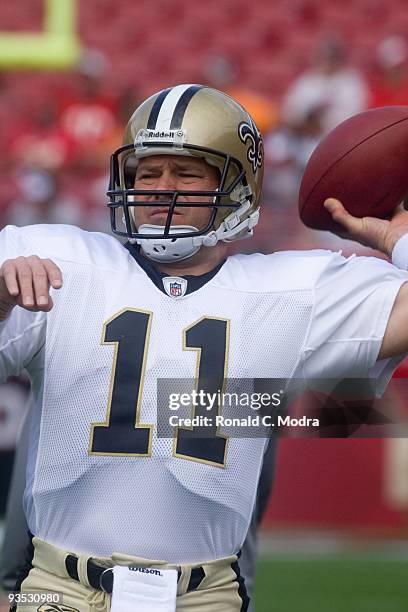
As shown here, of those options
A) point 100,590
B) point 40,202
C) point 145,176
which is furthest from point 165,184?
point 40,202

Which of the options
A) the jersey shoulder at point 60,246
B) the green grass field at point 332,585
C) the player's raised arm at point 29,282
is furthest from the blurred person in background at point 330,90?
the player's raised arm at point 29,282

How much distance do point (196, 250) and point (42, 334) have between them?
0.37 meters

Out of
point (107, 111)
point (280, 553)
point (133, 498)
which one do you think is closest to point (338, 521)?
point (280, 553)

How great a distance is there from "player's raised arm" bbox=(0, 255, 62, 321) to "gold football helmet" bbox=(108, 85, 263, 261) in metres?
0.30

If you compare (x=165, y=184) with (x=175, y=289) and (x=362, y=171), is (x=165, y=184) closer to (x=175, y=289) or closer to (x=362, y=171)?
(x=175, y=289)

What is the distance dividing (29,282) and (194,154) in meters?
0.53

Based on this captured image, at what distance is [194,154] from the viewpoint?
7.32 feet

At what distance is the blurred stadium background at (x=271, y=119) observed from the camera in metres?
4.73

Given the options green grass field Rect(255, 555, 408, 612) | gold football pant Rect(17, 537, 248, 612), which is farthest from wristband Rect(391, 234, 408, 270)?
green grass field Rect(255, 555, 408, 612)

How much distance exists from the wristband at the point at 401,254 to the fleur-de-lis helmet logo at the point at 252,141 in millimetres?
371

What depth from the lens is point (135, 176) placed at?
7.78ft

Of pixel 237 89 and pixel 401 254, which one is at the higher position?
pixel 237 89

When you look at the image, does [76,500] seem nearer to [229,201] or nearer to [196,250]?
[196,250]

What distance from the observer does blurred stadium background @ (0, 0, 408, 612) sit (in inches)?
186
